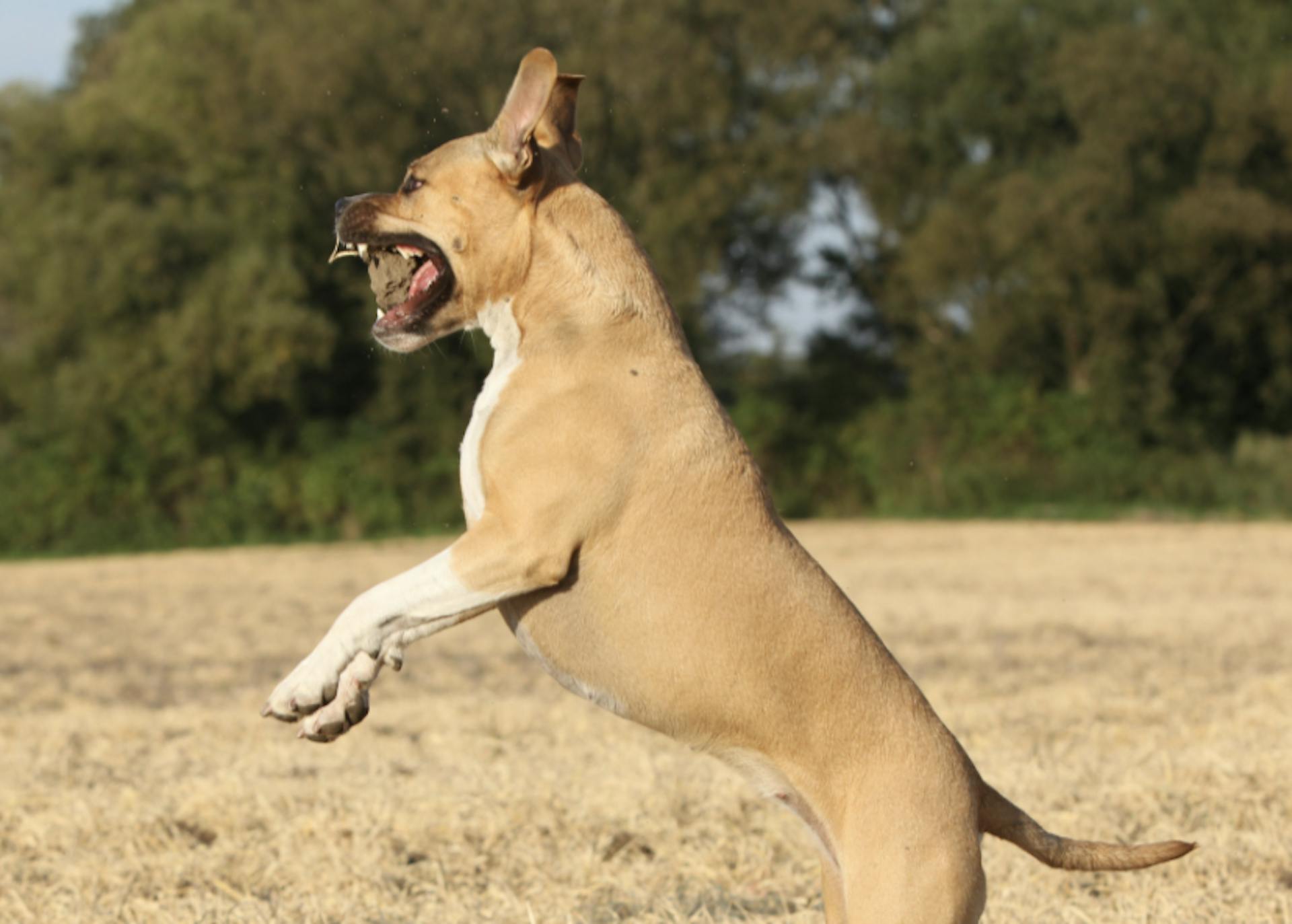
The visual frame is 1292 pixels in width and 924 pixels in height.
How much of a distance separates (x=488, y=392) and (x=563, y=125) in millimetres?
980

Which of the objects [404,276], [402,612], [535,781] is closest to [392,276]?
[404,276]

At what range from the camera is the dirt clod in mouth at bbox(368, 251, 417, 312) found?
186 inches

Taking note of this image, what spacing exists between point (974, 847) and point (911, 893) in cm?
24

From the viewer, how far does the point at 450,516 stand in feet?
113

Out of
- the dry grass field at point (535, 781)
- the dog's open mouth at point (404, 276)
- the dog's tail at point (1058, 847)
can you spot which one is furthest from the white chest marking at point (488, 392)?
the dry grass field at point (535, 781)

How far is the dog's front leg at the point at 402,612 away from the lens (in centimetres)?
399

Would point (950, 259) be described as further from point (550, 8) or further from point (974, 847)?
point (974, 847)

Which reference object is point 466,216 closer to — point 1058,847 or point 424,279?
point 424,279

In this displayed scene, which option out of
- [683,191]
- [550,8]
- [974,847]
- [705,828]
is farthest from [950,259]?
[974,847]

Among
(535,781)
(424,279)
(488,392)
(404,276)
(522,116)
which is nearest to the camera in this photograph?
(488,392)

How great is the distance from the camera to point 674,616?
408cm

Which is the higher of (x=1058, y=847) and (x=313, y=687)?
(x=313, y=687)

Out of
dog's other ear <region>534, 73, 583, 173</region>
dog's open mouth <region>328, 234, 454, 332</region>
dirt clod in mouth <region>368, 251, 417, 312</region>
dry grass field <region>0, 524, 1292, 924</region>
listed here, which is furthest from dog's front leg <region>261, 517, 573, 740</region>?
dry grass field <region>0, 524, 1292, 924</region>

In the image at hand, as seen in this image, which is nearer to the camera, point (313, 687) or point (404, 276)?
point (313, 687)
